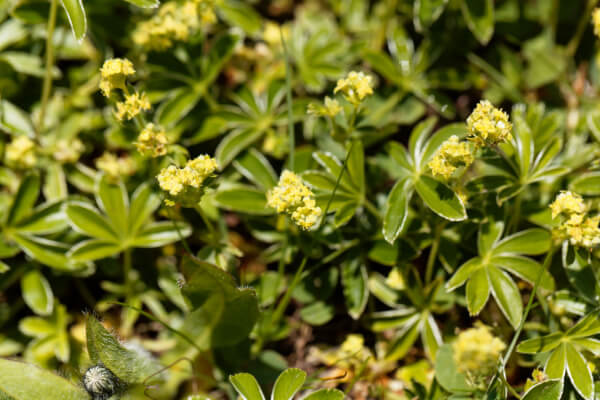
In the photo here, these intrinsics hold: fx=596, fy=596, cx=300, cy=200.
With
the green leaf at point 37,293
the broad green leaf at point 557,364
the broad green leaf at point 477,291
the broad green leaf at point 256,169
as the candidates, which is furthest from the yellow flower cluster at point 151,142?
the broad green leaf at point 557,364

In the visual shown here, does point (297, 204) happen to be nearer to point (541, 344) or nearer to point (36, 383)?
point (541, 344)

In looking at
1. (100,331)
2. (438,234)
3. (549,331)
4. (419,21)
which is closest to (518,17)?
(419,21)

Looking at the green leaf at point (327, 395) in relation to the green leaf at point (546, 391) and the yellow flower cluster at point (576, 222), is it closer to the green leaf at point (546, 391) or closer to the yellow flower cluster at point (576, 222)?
the green leaf at point (546, 391)

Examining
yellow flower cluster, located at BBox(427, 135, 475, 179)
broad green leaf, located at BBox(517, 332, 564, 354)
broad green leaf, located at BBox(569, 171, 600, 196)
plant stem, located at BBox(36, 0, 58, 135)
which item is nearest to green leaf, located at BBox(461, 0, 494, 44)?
broad green leaf, located at BBox(569, 171, 600, 196)

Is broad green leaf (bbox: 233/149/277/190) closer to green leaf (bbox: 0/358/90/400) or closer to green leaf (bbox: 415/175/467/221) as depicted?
green leaf (bbox: 415/175/467/221)

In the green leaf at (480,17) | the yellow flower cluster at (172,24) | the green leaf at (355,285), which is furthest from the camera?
the green leaf at (480,17)

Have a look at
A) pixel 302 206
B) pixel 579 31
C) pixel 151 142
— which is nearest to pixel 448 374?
pixel 302 206

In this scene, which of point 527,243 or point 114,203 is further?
point 114,203
